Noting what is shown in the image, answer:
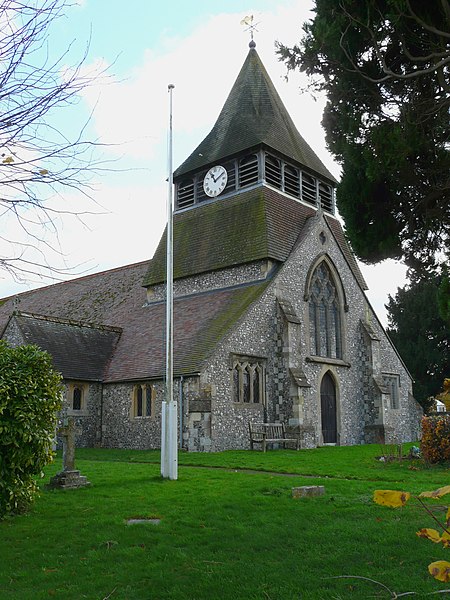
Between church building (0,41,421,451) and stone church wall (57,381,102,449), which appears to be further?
stone church wall (57,381,102,449)

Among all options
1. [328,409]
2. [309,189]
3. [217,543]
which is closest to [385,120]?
[217,543]

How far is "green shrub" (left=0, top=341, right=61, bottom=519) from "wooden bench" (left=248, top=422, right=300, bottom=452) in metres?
11.0

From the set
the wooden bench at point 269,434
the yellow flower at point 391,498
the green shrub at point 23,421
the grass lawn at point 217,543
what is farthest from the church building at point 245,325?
the yellow flower at point 391,498

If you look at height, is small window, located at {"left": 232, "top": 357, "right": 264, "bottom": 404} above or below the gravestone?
above

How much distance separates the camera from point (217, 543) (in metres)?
6.96

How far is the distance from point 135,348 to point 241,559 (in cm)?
1856

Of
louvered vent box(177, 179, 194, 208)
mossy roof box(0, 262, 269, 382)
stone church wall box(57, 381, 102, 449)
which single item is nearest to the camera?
mossy roof box(0, 262, 269, 382)

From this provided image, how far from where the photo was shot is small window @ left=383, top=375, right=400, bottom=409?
27.5 metres

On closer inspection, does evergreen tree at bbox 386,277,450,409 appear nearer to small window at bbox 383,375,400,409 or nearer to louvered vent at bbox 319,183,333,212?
small window at bbox 383,375,400,409

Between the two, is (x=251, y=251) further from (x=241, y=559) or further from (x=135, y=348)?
(x=241, y=559)

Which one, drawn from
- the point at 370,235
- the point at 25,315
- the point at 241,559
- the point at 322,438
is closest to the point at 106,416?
the point at 25,315

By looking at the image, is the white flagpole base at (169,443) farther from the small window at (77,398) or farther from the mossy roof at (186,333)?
the small window at (77,398)

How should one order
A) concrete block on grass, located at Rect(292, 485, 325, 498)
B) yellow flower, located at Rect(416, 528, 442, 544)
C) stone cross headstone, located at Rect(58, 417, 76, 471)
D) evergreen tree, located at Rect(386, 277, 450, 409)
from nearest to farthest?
yellow flower, located at Rect(416, 528, 442, 544), concrete block on grass, located at Rect(292, 485, 325, 498), stone cross headstone, located at Rect(58, 417, 76, 471), evergreen tree, located at Rect(386, 277, 450, 409)

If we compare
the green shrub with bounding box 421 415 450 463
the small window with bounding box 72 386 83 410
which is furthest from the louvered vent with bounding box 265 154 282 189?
the green shrub with bounding box 421 415 450 463
